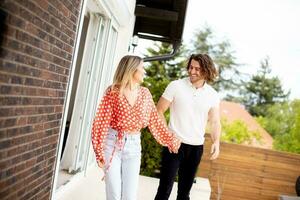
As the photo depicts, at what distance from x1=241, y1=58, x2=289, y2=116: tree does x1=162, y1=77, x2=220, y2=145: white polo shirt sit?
3067 centimetres

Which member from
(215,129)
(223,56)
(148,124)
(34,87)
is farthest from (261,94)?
(34,87)

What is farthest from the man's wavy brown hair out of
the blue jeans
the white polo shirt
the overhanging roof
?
the overhanging roof

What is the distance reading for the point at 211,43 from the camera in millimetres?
33594

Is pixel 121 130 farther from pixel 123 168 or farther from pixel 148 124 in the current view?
pixel 148 124

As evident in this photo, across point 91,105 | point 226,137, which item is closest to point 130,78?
point 91,105

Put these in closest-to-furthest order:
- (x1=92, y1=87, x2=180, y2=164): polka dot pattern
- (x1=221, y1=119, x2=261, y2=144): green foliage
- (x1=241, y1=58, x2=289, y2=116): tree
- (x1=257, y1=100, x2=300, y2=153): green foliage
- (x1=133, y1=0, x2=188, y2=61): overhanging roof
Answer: (x1=92, y1=87, x2=180, y2=164): polka dot pattern → (x1=133, y1=0, x2=188, y2=61): overhanging roof → (x1=221, y1=119, x2=261, y2=144): green foliage → (x1=257, y1=100, x2=300, y2=153): green foliage → (x1=241, y1=58, x2=289, y2=116): tree

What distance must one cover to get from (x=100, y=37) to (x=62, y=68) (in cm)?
270

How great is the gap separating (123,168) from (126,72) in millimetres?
661

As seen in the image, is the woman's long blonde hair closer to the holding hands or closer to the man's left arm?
the holding hands

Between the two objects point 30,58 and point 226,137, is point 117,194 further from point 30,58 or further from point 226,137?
point 226,137

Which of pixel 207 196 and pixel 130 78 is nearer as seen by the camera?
pixel 130 78

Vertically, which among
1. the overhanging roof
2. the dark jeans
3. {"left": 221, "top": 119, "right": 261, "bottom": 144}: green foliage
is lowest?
{"left": 221, "top": 119, "right": 261, "bottom": 144}: green foliage

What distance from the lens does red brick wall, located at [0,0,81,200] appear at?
7.16 ft

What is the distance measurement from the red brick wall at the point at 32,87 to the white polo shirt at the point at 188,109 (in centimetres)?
93
